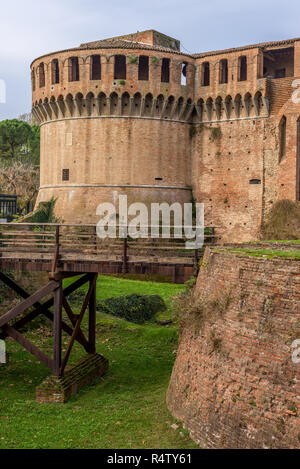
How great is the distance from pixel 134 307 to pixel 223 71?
14838mm

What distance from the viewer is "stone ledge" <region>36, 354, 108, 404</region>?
1214 cm

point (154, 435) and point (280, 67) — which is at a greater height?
point (280, 67)

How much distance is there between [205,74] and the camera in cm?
3000

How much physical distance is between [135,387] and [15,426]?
3.41 metres

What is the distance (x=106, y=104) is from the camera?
1132 inches

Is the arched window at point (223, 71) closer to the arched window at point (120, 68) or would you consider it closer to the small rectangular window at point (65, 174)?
the arched window at point (120, 68)

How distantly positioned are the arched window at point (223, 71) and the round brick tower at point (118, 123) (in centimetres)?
159

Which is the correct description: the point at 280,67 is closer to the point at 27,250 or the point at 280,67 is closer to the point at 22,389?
the point at 27,250

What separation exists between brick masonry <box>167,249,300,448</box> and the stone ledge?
3.20 meters

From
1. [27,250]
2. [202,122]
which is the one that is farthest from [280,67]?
[27,250]

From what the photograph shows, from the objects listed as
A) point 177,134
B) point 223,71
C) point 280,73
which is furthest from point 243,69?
point 177,134

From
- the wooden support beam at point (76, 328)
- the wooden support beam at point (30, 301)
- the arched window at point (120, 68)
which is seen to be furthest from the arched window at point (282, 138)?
the wooden support beam at point (30, 301)

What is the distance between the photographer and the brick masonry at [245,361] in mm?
7824

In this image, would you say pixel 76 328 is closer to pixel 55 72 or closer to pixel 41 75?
pixel 55 72
